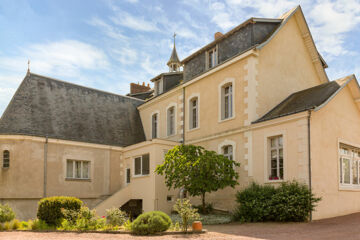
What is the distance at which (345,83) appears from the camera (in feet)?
46.0

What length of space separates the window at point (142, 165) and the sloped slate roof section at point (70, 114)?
8.31 ft

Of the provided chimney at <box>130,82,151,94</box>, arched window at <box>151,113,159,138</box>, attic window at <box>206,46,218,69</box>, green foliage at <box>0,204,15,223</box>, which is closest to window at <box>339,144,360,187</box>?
attic window at <box>206,46,218,69</box>

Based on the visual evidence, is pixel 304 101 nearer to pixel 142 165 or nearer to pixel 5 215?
pixel 142 165

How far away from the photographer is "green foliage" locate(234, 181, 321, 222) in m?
11.8

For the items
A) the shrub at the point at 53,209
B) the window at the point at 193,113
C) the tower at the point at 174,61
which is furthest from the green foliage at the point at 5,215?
the tower at the point at 174,61

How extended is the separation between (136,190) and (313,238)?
37.0 feet

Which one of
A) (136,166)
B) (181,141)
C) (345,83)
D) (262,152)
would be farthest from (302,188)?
(136,166)

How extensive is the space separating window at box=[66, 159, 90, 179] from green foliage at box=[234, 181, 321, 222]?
32.3ft

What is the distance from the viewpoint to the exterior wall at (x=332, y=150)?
12805 mm

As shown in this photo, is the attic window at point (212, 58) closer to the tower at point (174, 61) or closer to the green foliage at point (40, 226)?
the green foliage at point (40, 226)

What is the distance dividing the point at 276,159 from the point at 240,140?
1990 mm

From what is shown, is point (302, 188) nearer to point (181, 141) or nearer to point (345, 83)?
point (345, 83)

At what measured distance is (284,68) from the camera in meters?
A: 16.7

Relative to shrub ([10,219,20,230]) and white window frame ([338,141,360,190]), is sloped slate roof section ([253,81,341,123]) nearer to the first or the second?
white window frame ([338,141,360,190])
